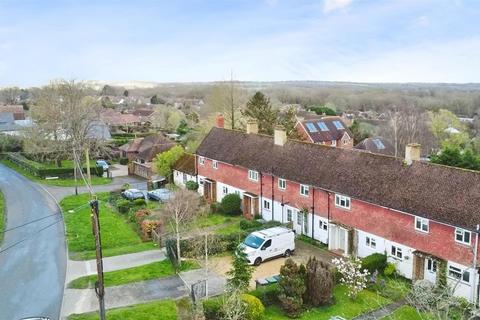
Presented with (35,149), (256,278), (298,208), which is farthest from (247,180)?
(35,149)


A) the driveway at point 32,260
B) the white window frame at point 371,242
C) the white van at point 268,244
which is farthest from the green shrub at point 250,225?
the driveway at point 32,260

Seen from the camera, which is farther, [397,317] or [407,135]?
[407,135]

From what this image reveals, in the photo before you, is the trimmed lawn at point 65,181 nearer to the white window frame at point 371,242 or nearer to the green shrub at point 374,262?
the white window frame at point 371,242

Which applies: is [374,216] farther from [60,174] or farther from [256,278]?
[60,174]

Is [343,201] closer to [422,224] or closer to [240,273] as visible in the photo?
[422,224]

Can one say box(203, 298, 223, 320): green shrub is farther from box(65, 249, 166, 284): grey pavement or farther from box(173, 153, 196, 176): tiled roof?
box(173, 153, 196, 176): tiled roof

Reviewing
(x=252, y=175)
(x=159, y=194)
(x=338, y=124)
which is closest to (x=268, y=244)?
(x=252, y=175)
